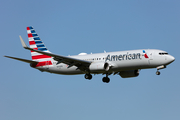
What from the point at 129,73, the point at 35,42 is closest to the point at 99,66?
the point at 129,73

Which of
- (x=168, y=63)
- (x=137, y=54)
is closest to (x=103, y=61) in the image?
(x=137, y=54)

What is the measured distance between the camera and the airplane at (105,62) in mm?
53344

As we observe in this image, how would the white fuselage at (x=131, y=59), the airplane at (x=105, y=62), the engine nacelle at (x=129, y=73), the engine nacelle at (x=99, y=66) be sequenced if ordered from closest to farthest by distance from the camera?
1. the white fuselage at (x=131, y=59)
2. the airplane at (x=105, y=62)
3. the engine nacelle at (x=99, y=66)
4. the engine nacelle at (x=129, y=73)

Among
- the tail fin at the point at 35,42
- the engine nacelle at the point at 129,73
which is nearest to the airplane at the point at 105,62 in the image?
the engine nacelle at the point at 129,73

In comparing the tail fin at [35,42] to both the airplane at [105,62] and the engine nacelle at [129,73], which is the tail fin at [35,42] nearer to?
the airplane at [105,62]

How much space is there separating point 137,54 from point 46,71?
18073mm

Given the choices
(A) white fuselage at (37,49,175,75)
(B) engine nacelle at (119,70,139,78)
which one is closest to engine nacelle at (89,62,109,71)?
(A) white fuselage at (37,49,175,75)

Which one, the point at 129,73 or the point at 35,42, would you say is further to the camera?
the point at 35,42

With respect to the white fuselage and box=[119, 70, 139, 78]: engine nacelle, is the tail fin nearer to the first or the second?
the white fuselage

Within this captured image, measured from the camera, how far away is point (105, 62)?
183 ft

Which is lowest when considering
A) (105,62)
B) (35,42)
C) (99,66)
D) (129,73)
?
(99,66)

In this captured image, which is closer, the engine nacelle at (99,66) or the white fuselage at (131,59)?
the white fuselage at (131,59)

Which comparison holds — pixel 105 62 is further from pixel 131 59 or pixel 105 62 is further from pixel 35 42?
pixel 35 42

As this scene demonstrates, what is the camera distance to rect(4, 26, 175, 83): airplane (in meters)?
53.3
